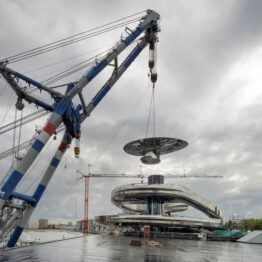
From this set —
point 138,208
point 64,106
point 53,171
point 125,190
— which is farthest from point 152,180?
point 64,106

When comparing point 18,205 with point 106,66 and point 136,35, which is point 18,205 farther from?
point 136,35

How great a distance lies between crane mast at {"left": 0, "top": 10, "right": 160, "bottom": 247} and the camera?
41.5 meters

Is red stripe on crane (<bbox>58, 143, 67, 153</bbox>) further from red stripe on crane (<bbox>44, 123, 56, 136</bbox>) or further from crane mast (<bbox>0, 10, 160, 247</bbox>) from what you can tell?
red stripe on crane (<bbox>44, 123, 56, 136</bbox>)

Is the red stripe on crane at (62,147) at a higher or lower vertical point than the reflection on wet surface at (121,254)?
higher

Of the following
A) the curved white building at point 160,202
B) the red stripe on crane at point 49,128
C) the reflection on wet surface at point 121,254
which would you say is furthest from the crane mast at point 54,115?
the curved white building at point 160,202

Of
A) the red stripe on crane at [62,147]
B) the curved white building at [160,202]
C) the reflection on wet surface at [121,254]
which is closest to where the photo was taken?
the reflection on wet surface at [121,254]

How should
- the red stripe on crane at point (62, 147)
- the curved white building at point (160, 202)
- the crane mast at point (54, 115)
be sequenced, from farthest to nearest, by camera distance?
the curved white building at point (160, 202), the red stripe on crane at point (62, 147), the crane mast at point (54, 115)

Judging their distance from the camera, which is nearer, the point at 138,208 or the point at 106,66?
the point at 106,66

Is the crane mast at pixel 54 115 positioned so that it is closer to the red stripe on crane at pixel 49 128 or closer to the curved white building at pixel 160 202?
the red stripe on crane at pixel 49 128

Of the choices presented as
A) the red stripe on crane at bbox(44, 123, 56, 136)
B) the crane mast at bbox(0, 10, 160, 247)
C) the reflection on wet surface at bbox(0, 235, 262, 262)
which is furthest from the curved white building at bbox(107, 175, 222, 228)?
the red stripe on crane at bbox(44, 123, 56, 136)

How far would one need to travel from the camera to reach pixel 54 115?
44.1 meters

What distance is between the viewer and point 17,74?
4506 centimetres

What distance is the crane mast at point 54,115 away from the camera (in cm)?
4153

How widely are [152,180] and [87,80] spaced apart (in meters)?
95.8
